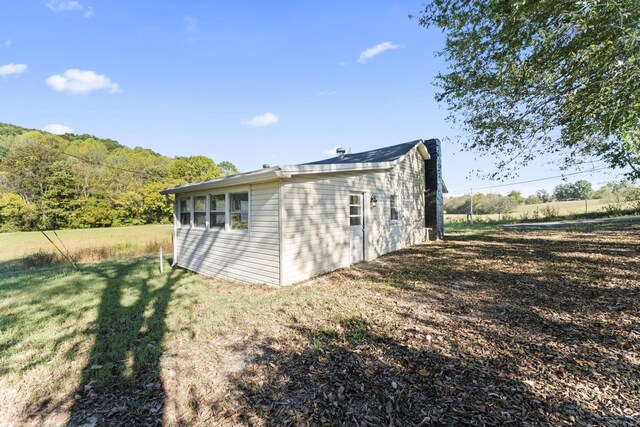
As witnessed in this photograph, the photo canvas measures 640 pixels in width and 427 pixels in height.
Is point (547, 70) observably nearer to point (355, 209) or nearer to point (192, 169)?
point (355, 209)

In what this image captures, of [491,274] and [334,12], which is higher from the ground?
[334,12]

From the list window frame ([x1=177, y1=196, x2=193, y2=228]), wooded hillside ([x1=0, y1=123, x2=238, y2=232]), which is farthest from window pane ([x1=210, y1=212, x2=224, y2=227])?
wooded hillside ([x1=0, y1=123, x2=238, y2=232])

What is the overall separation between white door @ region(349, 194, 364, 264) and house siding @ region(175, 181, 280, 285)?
2750 millimetres

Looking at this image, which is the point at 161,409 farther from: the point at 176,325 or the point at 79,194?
the point at 79,194

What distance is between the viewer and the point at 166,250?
13617 millimetres

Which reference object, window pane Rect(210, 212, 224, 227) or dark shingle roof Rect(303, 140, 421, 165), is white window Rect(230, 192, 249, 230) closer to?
window pane Rect(210, 212, 224, 227)

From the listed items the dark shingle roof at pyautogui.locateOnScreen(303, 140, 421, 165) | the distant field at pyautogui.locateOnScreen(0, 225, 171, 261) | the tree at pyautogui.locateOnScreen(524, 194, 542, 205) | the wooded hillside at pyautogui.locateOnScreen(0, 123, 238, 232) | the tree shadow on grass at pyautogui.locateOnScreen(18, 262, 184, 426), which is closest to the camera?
the tree shadow on grass at pyautogui.locateOnScreen(18, 262, 184, 426)

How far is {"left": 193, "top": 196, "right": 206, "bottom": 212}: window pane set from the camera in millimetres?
8227

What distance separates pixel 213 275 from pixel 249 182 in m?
3.22

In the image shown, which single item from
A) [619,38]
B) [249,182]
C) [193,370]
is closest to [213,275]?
[249,182]

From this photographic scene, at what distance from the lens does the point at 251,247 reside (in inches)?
259

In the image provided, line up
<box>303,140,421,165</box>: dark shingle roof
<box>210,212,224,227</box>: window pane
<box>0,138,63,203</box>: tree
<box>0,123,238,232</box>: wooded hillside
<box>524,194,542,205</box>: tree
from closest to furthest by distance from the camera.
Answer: <box>210,212,224,227</box>: window pane, <box>303,140,421,165</box>: dark shingle roof, <box>0,123,238,232</box>: wooded hillside, <box>0,138,63,203</box>: tree, <box>524,194,542,205</box>: tree

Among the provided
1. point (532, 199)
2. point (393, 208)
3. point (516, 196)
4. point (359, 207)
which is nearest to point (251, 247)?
point (359, 207)

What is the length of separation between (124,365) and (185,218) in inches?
266
